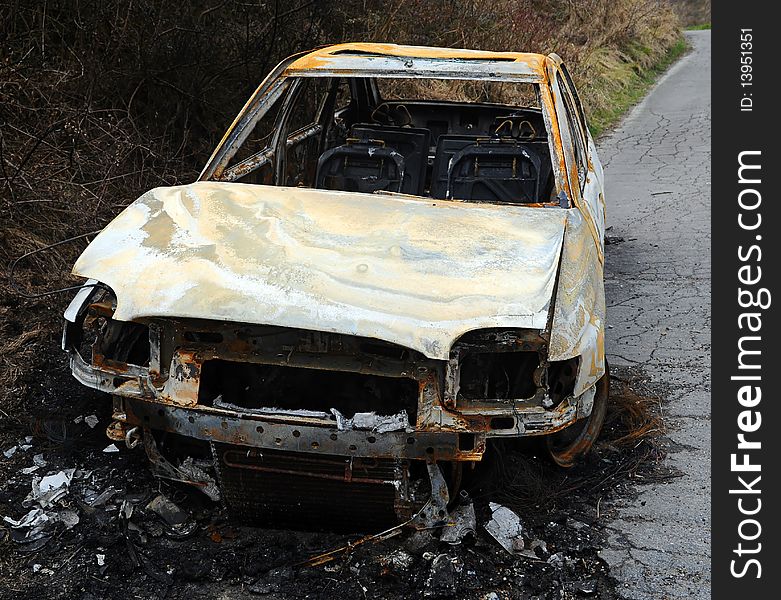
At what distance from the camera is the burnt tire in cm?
384

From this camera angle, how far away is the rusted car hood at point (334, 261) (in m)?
3.10

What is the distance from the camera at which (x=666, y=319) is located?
589cm

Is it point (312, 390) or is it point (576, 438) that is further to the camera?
point (576, 438)

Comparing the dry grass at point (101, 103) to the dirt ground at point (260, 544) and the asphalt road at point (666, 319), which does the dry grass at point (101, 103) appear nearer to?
the dirt ground at point (260, 544)

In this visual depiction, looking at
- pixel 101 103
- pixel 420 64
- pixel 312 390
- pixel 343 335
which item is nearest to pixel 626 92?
pixel 101 103

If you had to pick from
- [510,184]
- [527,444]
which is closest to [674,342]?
[510,184]

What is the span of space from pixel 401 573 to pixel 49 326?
2.88 metres

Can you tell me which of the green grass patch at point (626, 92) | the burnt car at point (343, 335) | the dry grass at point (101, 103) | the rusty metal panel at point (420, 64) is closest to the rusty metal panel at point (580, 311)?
the burnt car at point (343, 335)

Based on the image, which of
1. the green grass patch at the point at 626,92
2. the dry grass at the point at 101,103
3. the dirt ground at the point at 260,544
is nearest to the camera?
the dirt ground at the point at 260,544

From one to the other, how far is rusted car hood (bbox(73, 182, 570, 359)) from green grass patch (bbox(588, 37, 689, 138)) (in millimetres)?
9154

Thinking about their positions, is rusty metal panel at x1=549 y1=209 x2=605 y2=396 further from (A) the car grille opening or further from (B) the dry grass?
(B) the dry grass

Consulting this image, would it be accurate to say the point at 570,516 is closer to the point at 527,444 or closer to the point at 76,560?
the point at 527,444

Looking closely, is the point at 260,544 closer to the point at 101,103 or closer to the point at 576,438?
the point at 576,438

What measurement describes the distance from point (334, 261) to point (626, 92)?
13.2m
